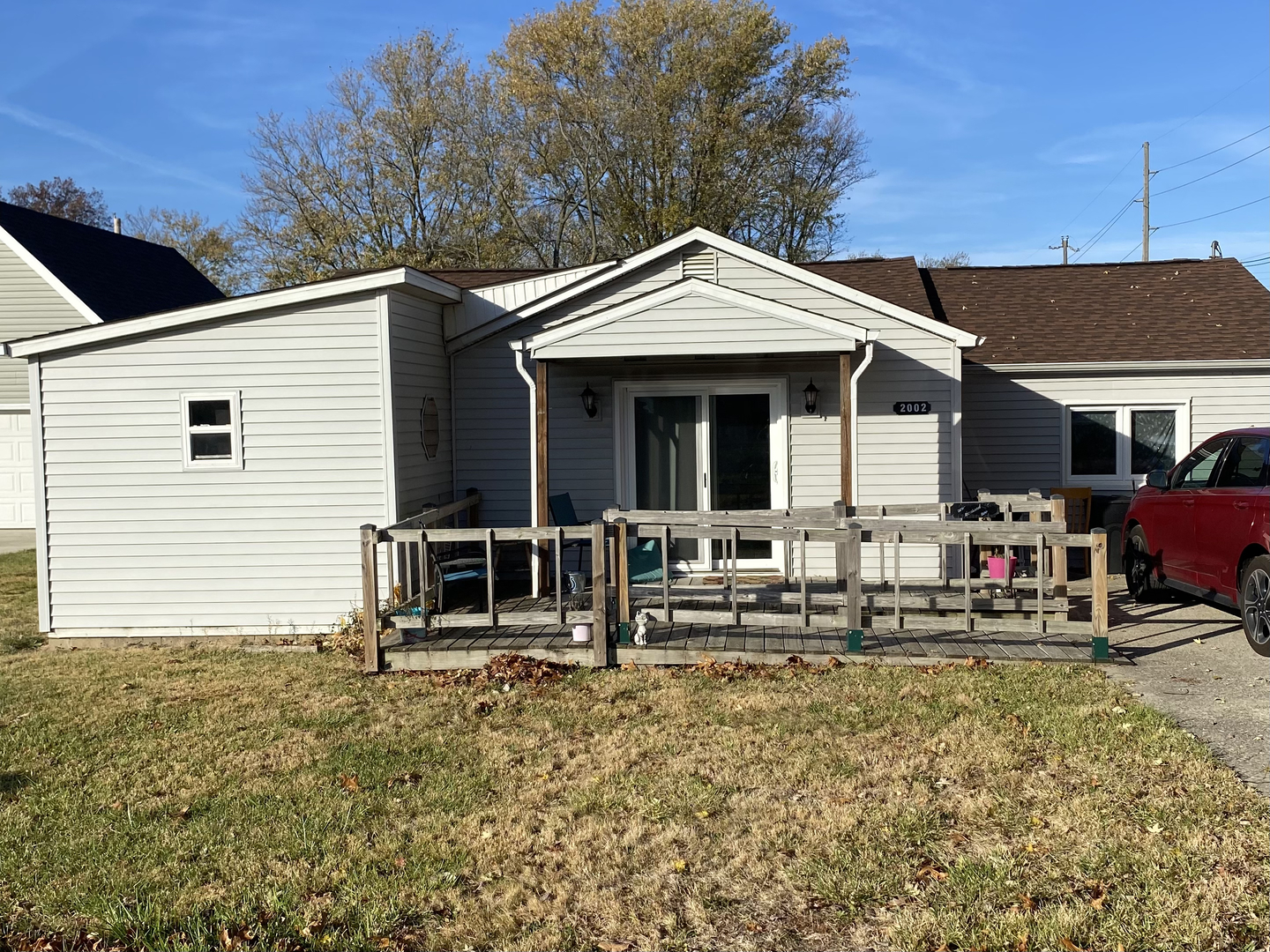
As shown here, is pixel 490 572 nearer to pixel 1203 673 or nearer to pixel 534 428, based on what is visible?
pixel 534 428

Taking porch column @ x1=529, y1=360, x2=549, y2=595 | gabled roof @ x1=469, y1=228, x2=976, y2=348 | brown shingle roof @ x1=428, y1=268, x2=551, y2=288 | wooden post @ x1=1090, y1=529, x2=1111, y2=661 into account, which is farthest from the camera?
brown shingle roof @ x1=428, y1=268, x2=551, y2=288

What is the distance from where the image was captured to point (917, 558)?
11.1m

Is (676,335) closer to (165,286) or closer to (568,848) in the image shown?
(568,848)

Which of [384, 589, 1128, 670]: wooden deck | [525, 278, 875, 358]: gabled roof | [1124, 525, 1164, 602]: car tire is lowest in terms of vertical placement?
[384, 589, 1128, 670]: wooden deck

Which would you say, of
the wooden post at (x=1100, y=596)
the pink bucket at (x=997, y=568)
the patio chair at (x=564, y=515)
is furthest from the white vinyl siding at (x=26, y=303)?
the wooden post at (x=1100, y=596)

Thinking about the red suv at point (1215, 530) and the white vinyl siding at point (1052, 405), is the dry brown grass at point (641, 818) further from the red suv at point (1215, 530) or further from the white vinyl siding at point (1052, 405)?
the white vinyl siding at point (1052, 405)

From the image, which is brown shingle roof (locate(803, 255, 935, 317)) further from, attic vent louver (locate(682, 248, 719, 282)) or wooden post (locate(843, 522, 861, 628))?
wooden post (locate(843, 522, 861, 628))

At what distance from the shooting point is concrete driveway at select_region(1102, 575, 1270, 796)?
19.2ft

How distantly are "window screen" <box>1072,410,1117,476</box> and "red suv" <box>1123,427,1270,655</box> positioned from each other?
341 centimetres

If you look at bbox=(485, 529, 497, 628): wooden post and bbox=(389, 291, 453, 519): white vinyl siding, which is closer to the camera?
bbox=(485, 529, 497, 628): wooden post

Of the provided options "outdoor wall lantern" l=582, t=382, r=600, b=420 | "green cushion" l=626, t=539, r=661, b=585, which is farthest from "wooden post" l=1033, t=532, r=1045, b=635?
"outdoor wall lantern" l=582, t=382, r=600, b=420

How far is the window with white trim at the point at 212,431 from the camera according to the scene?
9781mm

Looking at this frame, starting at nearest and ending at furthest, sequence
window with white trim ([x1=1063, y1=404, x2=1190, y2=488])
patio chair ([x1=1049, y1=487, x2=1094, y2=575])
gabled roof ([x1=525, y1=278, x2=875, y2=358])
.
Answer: gabled roof ([x1=525, y1=278, x2=875, y2=358]) → patio chair ([x1=1049, y1=487, x2=1094, y2=575]) → window with white trim ([x1=1063, y1=404, x2=1190, y2=488])

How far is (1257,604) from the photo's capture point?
26.0 ft
